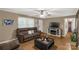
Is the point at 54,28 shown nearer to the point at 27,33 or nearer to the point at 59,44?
the point at 59,44

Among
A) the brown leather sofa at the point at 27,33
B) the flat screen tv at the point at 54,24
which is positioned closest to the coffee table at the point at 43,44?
the brown leather sofa at the point at 27,33

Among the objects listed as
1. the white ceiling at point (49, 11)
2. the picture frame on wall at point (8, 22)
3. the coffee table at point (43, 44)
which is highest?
the white ceiling at point (49, 11)

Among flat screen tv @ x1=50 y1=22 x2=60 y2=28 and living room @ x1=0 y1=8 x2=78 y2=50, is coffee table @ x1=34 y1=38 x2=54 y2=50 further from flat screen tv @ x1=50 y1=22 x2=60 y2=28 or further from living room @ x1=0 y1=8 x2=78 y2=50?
flat screen tv @ x1=50 y1=22 x2=60 y2=28

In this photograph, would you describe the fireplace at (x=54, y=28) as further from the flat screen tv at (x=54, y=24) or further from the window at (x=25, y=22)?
the window at (x=25, y=22)

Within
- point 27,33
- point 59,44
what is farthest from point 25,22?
point 59,44

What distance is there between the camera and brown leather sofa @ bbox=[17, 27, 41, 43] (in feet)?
5.29

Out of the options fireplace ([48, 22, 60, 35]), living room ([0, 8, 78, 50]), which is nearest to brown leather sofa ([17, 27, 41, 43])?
living room ([0, 8, 78, 50])

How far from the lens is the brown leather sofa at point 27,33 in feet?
5.29

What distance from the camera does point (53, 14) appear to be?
5.17ft
